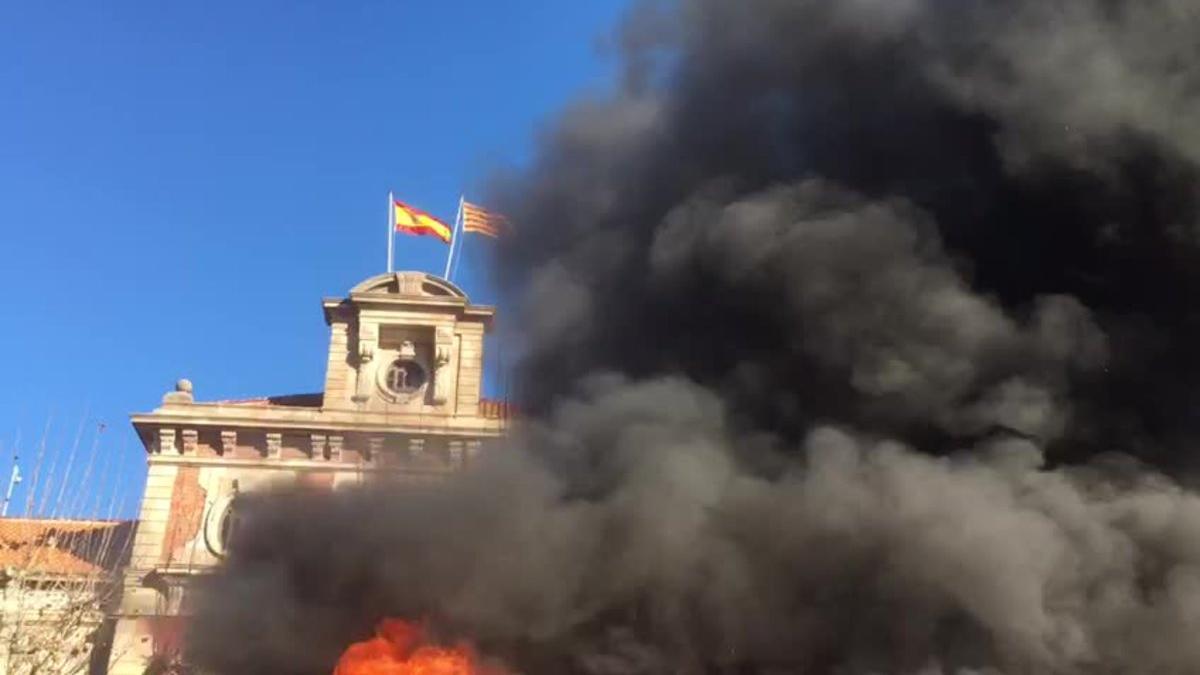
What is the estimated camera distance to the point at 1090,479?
1170cm

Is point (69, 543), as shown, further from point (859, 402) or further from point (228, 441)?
point (859, 402)

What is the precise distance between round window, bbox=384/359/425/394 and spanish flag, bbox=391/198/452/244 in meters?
4.45

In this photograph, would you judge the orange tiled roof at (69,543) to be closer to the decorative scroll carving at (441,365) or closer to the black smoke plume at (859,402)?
the decorative scroll carving at (441,365)

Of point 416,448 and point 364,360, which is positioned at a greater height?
point 364,360

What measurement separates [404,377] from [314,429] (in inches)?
125

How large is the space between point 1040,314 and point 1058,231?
3.48 feet

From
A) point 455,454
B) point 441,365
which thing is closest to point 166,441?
point 441,365

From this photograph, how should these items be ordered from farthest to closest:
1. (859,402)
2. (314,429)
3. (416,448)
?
(314,429) → (416,448) → (859,402)

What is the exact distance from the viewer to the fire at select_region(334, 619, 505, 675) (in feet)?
41.7

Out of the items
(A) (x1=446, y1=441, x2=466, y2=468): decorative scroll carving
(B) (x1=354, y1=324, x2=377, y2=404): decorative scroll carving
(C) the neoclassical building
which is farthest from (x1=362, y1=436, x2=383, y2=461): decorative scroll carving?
(A) (x1=446, y1=441, x2=466, y2=468): decorative scroll carving

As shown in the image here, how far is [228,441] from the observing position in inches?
1065

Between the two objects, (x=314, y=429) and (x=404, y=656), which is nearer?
(x=404, y=656)

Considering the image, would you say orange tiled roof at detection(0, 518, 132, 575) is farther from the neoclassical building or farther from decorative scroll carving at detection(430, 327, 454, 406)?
decorative scroll carving at detection(430, 327, 454, 406)

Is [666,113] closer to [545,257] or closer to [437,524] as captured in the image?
[545,257]
